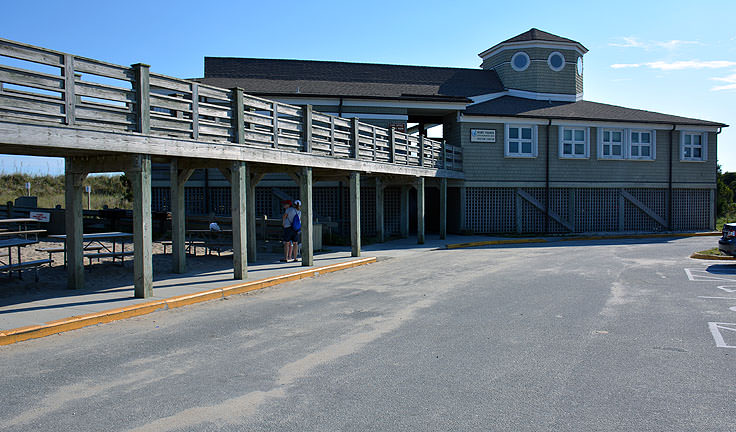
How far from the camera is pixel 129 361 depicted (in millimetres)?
6195

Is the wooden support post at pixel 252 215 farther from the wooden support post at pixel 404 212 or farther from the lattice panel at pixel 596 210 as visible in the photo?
the lattice panel at pixel 596 210

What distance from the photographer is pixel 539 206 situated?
27.7m

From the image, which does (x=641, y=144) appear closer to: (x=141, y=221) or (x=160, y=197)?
(x=160, y=197)

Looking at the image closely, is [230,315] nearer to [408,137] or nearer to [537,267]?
[537,267]

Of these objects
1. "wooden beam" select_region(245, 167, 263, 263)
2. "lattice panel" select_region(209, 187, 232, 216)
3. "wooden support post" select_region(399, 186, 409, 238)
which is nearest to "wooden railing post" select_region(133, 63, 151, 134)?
"wooden beam" select_region(245, 167, 263, 263)

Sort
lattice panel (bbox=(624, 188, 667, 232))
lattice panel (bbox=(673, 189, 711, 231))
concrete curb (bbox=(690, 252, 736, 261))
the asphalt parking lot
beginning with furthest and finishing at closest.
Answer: lattice panel (bbox=(673, 189, 711, 231)) → lattice panel (bbox=(624, 188, 667, 232)) → concrete curb (bbox=(690, 252, 736, 261)) → the asphalt parking lot

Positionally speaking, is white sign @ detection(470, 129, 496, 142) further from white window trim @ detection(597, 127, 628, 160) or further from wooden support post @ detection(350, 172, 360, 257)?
wooden support post @ detection(350, 172, 360, 257)

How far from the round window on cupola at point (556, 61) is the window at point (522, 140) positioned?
6.03 metres

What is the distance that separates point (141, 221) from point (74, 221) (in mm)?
1691

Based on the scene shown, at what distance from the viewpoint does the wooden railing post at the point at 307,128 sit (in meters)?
14.1

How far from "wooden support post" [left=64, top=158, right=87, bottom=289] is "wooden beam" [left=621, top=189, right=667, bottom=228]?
25873mm

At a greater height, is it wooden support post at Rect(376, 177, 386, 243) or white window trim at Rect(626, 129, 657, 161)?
white window trim at Rect(626, 129, 657, 161)

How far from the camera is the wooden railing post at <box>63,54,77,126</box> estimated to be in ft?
27.1

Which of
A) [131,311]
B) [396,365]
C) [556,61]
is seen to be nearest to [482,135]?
[556,61]
